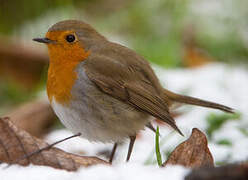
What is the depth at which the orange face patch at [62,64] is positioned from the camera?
3432mm

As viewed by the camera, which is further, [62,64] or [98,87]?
[62,64]

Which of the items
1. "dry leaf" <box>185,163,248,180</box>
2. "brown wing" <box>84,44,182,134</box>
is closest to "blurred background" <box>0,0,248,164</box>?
"brown wing" <box>84,44,182,134</box>

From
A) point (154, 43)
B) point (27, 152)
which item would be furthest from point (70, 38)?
point (154, 43)

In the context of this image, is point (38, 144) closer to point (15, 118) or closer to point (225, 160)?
point (225, 160)

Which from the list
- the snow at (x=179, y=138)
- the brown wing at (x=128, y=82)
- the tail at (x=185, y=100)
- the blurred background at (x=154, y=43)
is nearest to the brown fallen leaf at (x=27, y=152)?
the snow at (x=179, y=138)

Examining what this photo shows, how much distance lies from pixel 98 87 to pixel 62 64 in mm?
322

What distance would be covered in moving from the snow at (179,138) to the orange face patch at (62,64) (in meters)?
0.69

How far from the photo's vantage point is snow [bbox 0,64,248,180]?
2.21 metres

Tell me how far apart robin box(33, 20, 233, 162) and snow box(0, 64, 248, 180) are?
Answer: 0.28 m

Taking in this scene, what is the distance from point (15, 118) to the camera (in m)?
4.86

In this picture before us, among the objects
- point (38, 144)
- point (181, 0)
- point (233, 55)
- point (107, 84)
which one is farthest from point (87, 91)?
point (181, 0)

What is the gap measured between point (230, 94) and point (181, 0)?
2.71m

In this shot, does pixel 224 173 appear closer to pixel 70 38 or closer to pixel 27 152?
pixel 27 152

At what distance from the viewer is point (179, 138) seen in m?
4.06
